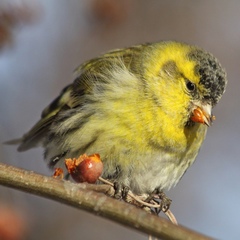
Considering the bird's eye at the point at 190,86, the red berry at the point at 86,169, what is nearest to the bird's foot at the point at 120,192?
the red berry at the point at 86,169

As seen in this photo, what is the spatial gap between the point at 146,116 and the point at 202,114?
22 cm

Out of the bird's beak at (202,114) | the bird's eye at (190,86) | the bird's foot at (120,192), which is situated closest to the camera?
the bird's foot at (120,192)

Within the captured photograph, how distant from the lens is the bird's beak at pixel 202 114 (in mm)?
2576

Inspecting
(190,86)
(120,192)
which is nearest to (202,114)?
(190,86)

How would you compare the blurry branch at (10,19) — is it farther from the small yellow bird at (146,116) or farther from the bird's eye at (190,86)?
the bird's eye at (190,86)

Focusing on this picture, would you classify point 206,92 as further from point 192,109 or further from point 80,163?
point 80,163

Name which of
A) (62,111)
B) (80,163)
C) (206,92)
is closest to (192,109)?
(206,92)

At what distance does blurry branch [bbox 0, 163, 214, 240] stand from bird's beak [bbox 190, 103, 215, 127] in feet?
3.32

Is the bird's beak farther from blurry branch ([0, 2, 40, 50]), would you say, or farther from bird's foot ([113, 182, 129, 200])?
blurry branch ([0, 2, 40, 50])

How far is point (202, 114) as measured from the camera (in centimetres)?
260

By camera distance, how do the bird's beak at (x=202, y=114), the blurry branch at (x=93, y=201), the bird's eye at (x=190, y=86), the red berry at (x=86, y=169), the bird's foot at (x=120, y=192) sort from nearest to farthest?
the blurry branch at (x=93, y=201), the red berry at (x=86, y=169), the bird's foot at (x=120, y=192), the bird's beak at (x=202, y=114), the bird's eye at (x=190, y=86)

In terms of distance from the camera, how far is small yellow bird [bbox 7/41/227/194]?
2.62 metres

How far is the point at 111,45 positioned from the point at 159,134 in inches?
57.7

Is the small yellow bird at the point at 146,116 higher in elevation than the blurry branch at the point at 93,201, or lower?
higher
